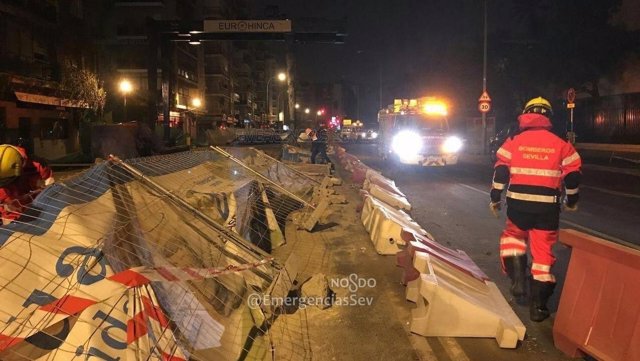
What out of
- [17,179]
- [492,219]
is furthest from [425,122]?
[17,179]

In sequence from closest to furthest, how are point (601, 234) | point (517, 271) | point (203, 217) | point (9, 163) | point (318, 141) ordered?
A: point (9, 163), point (517, 271), point (203, 217), point (601, 234), point (318, 141)

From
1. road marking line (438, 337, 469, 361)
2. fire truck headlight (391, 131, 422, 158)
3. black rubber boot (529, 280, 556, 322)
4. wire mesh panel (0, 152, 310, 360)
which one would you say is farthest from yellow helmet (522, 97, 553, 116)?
fire truck headlight (391, 131, 422, 158)

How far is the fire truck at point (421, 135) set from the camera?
1842cm

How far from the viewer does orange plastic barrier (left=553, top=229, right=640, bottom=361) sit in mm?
3229

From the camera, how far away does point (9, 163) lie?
4.31m

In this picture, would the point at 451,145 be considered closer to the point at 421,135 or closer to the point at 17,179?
the point at 421,135

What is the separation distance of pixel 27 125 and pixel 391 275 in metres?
28.8

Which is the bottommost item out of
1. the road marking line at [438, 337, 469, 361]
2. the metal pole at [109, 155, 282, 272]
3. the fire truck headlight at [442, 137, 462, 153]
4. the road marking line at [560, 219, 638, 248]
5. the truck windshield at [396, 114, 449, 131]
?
the road marking line at [438, 337, 469, 361]

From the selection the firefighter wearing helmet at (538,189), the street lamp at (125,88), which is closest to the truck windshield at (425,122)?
the firefighter wearing helmet at (538,189)

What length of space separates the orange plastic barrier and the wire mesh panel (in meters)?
2.12

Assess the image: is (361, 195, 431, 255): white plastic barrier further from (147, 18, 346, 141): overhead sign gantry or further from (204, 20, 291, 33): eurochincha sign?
(147, 18, 346, 141): overhead sign gantry

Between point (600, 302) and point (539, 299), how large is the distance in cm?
98

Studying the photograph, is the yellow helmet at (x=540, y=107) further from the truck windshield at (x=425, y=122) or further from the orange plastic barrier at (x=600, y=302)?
the truck windshield at (x=425, y=122)

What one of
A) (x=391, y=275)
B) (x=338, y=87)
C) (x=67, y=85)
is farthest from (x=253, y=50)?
(x=391, y=275)
